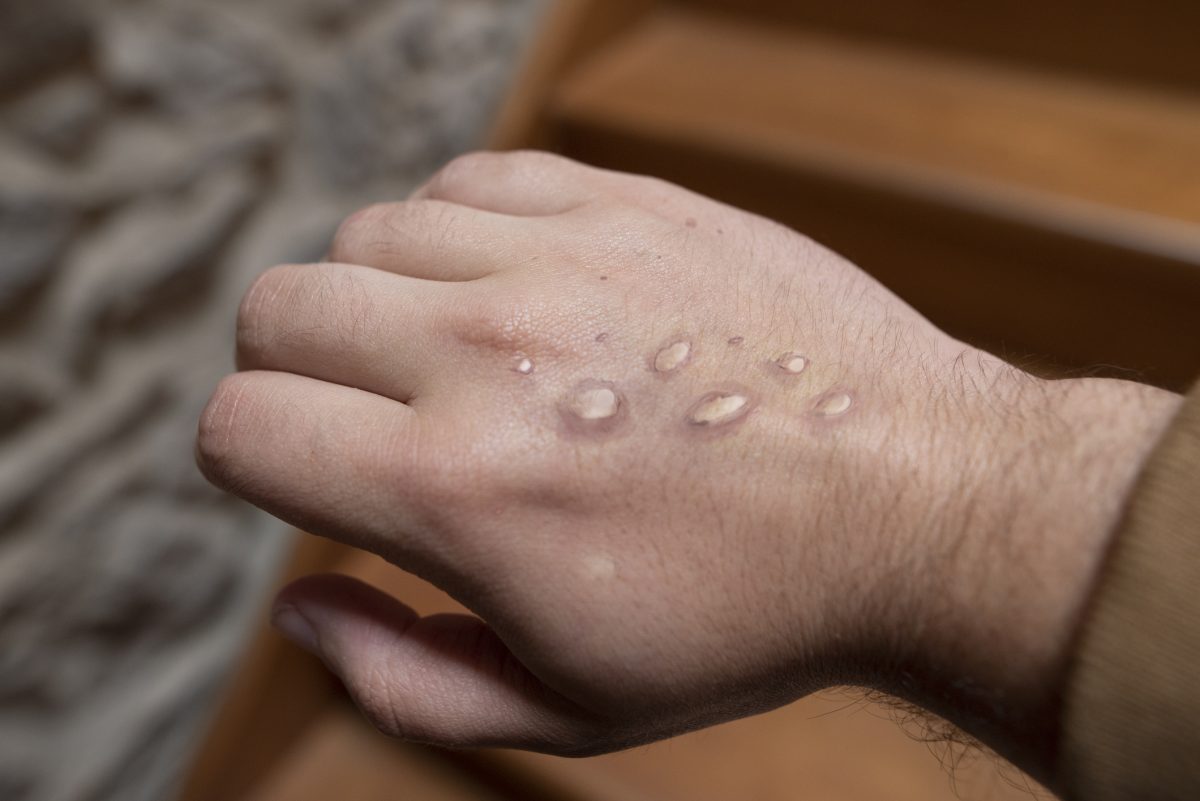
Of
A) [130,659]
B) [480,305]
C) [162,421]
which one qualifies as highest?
[480,305]

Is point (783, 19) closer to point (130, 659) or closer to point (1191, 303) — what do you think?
point (1191, 303)

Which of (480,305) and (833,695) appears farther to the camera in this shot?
(833,695)

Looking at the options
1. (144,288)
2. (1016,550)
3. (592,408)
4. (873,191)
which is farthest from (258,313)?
(873,191)

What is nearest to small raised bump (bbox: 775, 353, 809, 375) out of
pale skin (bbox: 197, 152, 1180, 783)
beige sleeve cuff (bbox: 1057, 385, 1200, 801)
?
pale skin (bbox: 197, 152, 1180, 783)

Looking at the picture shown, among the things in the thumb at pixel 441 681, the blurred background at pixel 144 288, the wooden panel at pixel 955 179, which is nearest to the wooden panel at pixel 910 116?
the wooden panel at pixel 955 179

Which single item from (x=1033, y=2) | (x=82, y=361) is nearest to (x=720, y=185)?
(x=1033, y=2)

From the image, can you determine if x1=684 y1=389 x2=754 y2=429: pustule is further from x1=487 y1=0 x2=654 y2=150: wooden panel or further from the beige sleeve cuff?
x1=487 y1=0 x2=654 y2=150: wooden panel
